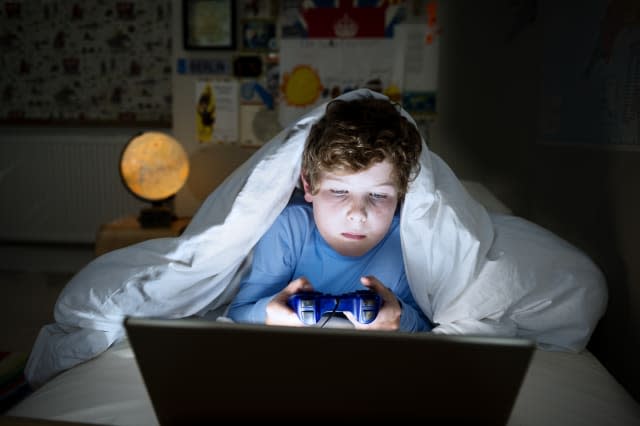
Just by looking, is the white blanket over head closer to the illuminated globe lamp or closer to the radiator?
the illuminated globe lamp

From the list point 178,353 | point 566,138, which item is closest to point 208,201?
point 178,353

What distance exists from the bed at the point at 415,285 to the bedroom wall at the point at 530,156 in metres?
0.08

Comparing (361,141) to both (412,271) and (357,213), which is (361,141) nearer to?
(357,213)

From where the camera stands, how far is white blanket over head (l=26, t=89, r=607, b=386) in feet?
2.81

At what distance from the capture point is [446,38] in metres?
2.06

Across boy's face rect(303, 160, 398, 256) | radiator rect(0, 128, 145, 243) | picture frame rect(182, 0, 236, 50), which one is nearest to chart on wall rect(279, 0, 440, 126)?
picture frame rect(182, 0, 236, 50)

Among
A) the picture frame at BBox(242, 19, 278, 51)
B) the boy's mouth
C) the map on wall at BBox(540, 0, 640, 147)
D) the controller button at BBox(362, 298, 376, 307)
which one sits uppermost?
the picture frame at BBox(242, 19, 278, 51)

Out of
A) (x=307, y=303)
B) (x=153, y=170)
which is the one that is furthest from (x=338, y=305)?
(x=153, y=170)

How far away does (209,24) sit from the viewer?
218 centimetres

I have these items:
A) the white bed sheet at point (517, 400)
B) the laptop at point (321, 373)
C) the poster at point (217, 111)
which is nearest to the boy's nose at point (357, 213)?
the white bed sheet at point (517, 400)

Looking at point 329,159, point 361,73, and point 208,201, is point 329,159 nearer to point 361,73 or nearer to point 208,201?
point 208,201

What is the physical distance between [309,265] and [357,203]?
205 mm

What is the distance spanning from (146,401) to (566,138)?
0.99 meters

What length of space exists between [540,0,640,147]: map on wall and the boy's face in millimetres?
409
